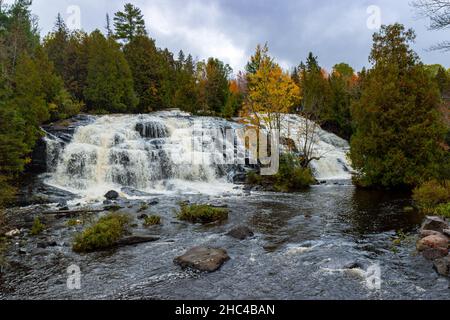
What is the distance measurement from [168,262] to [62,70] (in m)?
38.6

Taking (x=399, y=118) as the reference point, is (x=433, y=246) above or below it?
below

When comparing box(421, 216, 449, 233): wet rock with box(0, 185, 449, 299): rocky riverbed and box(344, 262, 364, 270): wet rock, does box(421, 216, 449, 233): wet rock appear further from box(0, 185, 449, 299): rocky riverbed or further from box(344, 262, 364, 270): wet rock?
box(344, 262, 364, 270): wet rock

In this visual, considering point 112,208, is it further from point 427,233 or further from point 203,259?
point 427,233

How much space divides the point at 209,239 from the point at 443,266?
659 cm

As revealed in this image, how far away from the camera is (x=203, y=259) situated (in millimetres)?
8984

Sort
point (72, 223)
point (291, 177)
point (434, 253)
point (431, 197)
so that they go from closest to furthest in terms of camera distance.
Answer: point (434, 253) → point (72, 223) → point (431, 197) → point (291, 177)

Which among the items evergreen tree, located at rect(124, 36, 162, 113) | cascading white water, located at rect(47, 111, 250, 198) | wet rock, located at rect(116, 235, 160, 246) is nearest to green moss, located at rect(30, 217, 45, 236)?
wet rock, located at rect(116, 235, 160, 246)

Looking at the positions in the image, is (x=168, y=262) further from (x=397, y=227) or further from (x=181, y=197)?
(x=181, y=197)

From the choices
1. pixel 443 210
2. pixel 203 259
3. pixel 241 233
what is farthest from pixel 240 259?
pixel 443 210

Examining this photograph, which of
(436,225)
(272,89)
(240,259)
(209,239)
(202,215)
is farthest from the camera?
(272,89)

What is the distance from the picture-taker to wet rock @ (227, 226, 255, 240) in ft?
36.7

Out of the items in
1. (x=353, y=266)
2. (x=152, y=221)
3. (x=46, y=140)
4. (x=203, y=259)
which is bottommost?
(x=353, y=266)

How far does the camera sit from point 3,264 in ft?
30.0
